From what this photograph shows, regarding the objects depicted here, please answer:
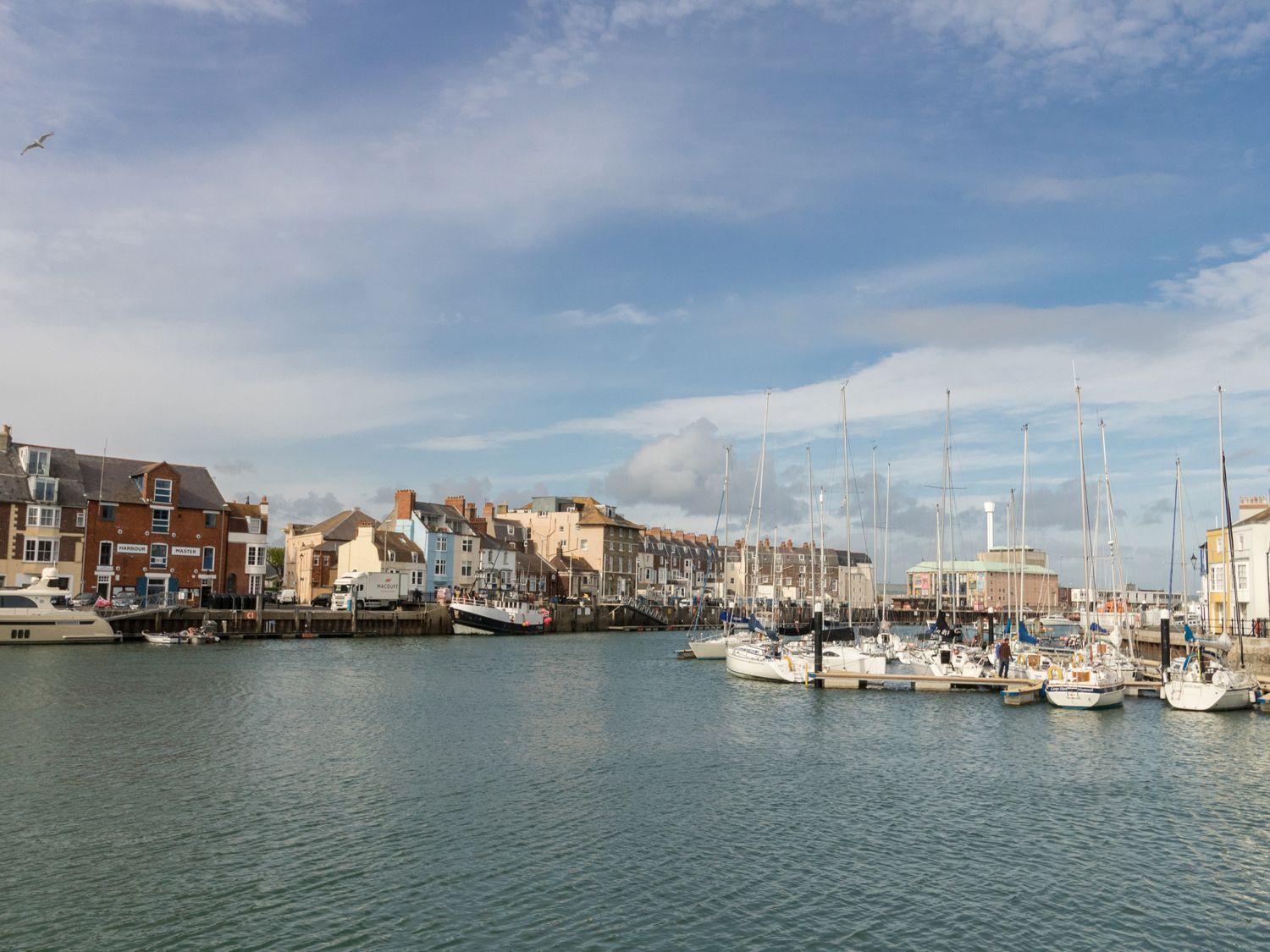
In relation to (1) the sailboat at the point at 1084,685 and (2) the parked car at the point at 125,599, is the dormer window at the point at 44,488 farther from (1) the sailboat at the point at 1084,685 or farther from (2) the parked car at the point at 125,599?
(1) the sailboat at the point at 1084,685

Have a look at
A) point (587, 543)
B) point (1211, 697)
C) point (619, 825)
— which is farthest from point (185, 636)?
point (587, 543)

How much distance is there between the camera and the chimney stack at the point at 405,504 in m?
123

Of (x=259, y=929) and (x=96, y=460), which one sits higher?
(x=96, y=460)

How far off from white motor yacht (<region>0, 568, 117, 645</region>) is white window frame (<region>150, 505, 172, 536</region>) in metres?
13.7

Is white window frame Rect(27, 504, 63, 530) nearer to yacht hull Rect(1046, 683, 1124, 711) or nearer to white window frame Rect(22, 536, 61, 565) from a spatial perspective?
white window frame Rect(22, 536, 61, 565)

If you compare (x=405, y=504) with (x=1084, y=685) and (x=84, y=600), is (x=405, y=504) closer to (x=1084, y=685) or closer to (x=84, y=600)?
(x=84, y=600)

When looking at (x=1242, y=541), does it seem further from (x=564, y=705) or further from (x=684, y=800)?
(x=684, y=800)

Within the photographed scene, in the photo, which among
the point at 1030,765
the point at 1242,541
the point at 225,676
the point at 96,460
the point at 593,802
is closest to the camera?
the point at 593,802

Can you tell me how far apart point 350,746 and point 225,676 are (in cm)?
2267

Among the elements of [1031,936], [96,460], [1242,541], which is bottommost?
[1031,936]

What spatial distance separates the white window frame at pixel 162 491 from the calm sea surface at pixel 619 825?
141 ft

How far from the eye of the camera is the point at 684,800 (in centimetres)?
2695

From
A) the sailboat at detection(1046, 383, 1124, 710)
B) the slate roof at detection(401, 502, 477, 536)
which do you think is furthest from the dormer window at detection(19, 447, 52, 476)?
the sailboat at detection(1046, 383, 1124, 710)

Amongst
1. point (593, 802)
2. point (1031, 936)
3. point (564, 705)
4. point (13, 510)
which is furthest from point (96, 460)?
point (1031, 936)
